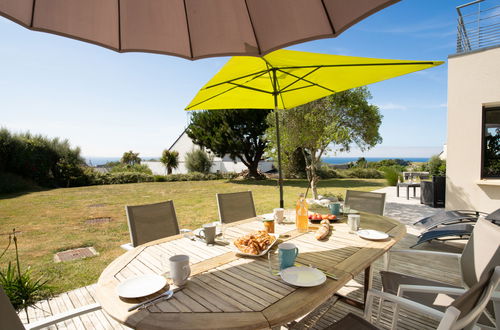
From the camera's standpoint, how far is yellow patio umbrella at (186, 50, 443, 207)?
272 cm

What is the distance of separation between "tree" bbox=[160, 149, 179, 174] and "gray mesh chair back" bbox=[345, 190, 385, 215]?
54.4ft

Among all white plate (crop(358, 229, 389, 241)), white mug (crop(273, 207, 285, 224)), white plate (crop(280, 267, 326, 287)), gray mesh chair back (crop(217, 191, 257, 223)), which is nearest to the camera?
white plate (crop(280, 267, 326, 287))

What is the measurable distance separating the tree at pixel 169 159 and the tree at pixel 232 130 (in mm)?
3078

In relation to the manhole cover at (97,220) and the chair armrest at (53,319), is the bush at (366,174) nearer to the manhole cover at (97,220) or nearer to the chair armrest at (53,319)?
the manhole cover at (97,220)

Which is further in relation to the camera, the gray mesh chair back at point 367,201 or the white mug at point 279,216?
the gray mesh chair back at point 367,201

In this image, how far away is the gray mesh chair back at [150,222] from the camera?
2.30 meters

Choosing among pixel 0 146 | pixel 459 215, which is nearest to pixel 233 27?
pixel 459 215

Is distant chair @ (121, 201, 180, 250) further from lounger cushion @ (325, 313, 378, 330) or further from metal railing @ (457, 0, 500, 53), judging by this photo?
metal railing @ (457, 0, 500, 53)

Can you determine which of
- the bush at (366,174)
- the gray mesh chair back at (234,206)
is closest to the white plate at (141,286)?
the gray mesh chair back at (234,206)

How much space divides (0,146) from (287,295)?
47.1ft

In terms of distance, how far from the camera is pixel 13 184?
10.4 m

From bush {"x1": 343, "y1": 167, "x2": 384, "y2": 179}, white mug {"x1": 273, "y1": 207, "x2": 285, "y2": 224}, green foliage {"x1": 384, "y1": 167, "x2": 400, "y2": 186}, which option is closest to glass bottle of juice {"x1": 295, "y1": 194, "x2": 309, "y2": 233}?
white mug {"x1": 273, "y1": 207, "x2": 285, "y2": 224}

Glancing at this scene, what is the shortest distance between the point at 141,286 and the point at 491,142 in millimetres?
6746

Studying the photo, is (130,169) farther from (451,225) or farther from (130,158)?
(451,225)
